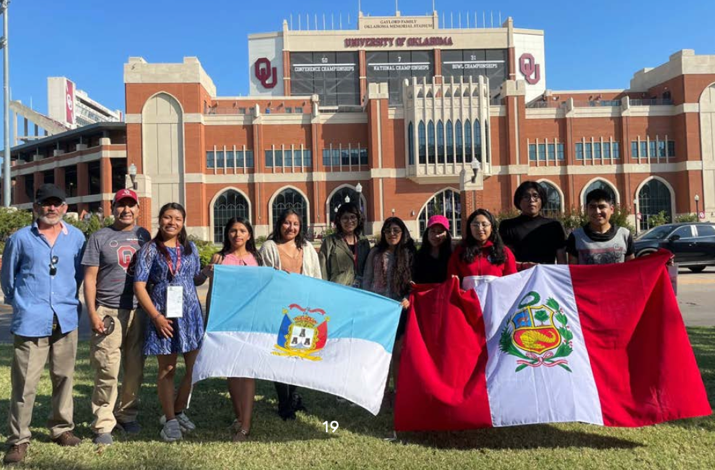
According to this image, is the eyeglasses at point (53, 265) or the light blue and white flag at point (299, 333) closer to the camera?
the eyeglasses at point (53, 265)

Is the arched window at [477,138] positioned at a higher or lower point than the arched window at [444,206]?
higher

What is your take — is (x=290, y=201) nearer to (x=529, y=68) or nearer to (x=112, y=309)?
(x=529, y=68)

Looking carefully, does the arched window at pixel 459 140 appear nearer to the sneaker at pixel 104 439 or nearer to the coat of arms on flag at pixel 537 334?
the coat of arms on flag at pixel 537 334

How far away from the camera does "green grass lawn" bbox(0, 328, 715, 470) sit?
3.66 m

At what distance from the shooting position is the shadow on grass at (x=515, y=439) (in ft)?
13.0

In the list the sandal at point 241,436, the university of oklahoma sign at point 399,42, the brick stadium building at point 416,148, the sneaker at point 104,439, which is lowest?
the sandal at point 241,436

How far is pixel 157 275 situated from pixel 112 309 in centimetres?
47

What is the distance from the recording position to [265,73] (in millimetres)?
61562

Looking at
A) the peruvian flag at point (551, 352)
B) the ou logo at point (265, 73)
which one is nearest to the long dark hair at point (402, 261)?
the peruvian flag at point (551, 352)

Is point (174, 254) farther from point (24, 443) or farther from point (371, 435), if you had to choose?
point (371, 435)

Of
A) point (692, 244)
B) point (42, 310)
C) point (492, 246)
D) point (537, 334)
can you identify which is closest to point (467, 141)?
point (692, 244)

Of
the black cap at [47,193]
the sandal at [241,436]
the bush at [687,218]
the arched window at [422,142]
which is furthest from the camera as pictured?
the arched window at [422,142]

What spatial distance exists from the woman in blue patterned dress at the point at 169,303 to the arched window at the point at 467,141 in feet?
133

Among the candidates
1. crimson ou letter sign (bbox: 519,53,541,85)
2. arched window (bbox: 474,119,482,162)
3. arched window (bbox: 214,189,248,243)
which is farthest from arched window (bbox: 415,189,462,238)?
crimson ou letter sign (bbox: 519,53,541,85)
